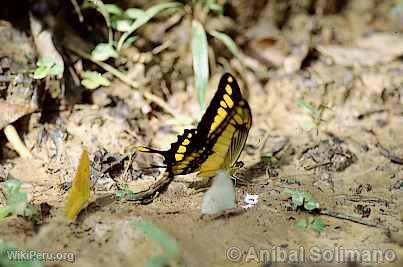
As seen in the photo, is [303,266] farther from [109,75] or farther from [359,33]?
[359,33]

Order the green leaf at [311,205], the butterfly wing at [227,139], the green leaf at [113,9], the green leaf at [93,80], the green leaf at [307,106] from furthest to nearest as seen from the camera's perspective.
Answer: the green leaf at [307,106] < the green leaf at [113,9] < the green leaf at [93,80] < the butterfly wing at [227,139] < the green leaf at [311,205]

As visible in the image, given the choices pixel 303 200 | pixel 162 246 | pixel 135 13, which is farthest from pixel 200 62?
pixel 162 246

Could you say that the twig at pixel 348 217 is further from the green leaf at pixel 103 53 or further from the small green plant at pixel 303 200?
the green leaf at pixel 103 53

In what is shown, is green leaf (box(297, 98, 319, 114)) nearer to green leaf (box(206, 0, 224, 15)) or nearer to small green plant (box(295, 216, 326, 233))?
green leaf (box(206, 0, 224, 15))

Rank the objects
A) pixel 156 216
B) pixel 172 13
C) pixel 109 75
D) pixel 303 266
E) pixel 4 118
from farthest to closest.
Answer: pixel 172 13 < pixel 109 75 < pixel 4 118 < pixel 156 216 < pixel 303 266

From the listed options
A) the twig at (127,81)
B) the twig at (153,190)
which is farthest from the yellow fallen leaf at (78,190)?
the twig at (127,81)

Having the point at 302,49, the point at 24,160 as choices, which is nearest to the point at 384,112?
the point at 302,49

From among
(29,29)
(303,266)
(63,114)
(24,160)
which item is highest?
(29,29)
